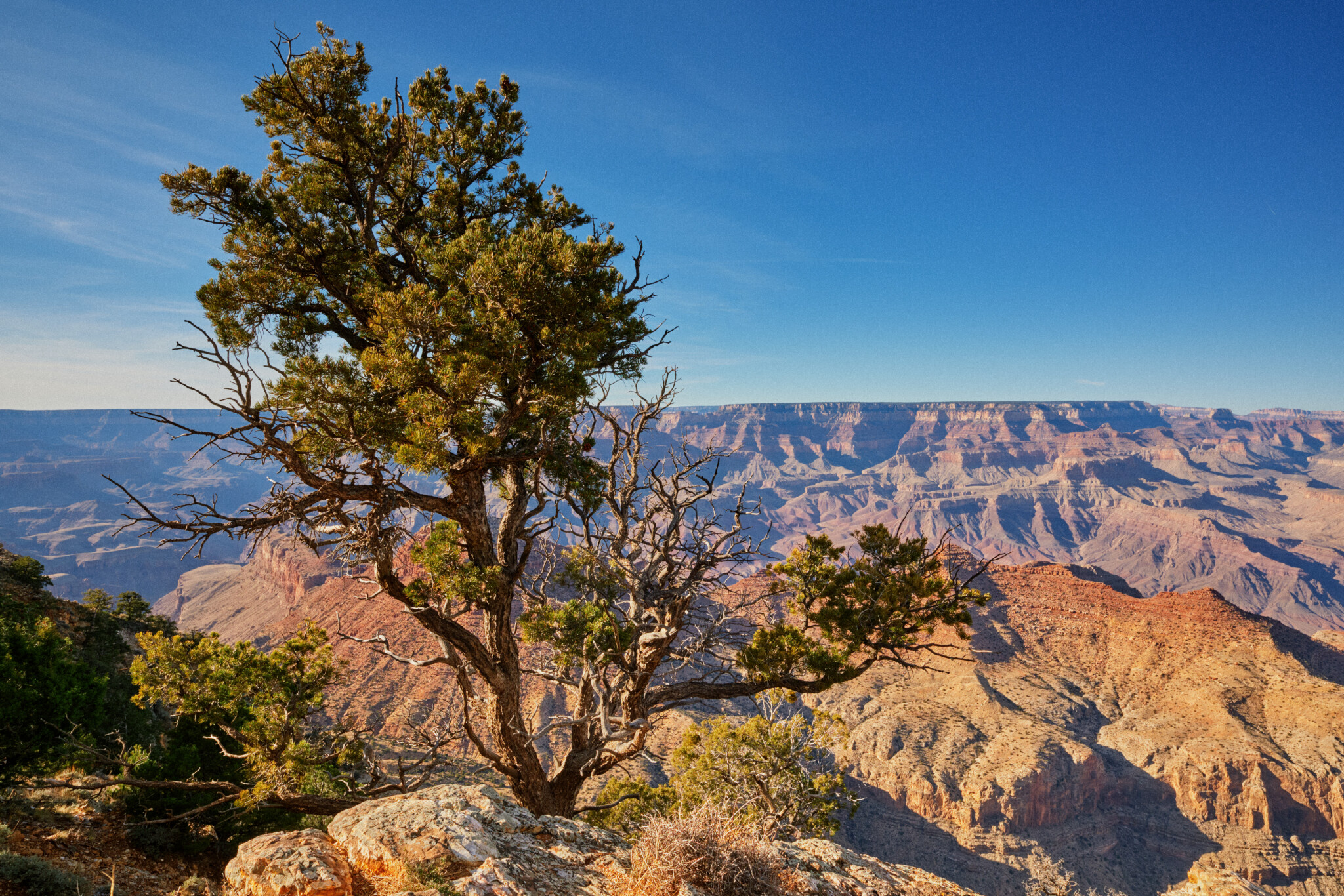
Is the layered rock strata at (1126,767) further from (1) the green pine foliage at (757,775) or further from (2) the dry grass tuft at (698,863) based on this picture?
(2) the dry grass tuft at (698,863)

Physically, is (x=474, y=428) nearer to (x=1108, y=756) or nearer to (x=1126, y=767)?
(x=1108, y=756)

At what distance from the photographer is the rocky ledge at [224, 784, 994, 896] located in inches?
217

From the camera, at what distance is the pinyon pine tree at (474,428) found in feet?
22.3

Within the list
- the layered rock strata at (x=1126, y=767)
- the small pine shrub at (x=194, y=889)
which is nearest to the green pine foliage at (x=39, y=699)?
the small pine shrub at (x=194, y=889)

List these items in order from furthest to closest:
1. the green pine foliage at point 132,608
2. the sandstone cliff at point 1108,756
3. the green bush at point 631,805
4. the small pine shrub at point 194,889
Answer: the sandstone cliff at point 1108,756
the green pine foliage at point 132,608
the green bush at point 631,805
the small pine shrub at point 194,889

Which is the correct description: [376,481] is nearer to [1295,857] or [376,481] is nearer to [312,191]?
[312,191]

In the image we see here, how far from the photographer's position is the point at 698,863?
5.21 metres

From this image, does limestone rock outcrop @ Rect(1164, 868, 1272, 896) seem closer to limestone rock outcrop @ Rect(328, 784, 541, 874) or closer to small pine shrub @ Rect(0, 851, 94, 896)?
limestone rock outcrop @ Rect(328, 784, 541, 874)

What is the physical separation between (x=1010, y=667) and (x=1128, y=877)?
83.7 ft

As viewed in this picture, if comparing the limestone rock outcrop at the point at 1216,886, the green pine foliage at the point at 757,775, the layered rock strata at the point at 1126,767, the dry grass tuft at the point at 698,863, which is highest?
the dry grass tuft at the point at 698,863

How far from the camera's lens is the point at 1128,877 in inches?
2151

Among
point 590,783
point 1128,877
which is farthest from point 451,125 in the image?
point 1128,877

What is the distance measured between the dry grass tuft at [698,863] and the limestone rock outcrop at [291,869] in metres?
2.82

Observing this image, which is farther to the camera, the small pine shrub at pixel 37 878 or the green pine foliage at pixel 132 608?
the green pine foliage at pixel 132 608
